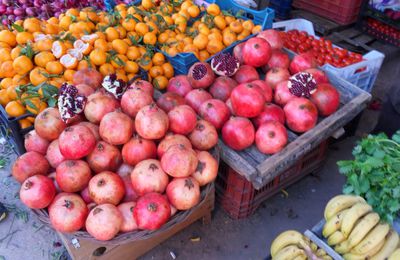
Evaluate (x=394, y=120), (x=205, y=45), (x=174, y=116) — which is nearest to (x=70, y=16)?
(x=205, y=45)

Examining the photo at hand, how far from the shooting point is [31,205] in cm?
182

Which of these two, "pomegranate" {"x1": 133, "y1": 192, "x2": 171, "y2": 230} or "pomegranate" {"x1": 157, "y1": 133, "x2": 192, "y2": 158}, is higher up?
"pomegranate" {"x1": 157, "y1": 133, "x2": 192, "y2": 158}

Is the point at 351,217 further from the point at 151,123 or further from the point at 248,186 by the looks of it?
the point at 151,123

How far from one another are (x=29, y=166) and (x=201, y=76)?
4.33ft

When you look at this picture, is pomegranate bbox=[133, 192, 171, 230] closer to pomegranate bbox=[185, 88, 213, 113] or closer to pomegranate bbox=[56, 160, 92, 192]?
pomegranate bbox=[56, 160, 92, 192]

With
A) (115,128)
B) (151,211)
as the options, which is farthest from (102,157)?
(151,211)

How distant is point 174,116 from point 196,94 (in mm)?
463

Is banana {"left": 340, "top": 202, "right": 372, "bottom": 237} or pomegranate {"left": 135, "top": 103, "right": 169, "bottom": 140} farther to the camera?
pomegranate {"left": 135, "top": 103, "right": 169, "bottom": 140}

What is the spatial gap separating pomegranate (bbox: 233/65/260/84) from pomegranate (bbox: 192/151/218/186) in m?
Answer: 0.89

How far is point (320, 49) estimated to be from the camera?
3604 millimetres

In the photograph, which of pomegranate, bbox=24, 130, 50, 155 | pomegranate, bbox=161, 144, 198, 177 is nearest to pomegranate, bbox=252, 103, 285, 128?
pomegranate, bbox=161, 144, 198, 177

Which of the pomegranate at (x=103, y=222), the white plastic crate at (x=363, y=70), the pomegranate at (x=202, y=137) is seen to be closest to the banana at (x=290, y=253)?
the pomegranate at (x=202, y=137)

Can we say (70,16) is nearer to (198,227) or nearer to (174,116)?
(174,116)

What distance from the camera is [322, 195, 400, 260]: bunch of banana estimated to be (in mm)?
1788
